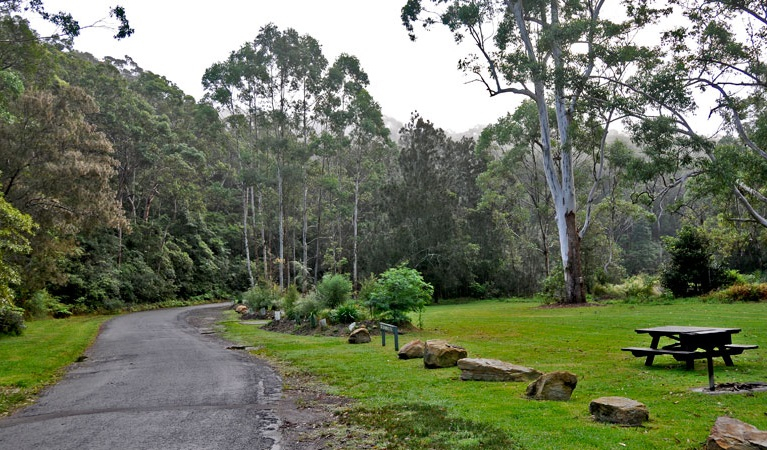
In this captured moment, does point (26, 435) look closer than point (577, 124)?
Yes

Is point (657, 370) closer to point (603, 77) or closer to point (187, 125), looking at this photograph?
point (603, 77)

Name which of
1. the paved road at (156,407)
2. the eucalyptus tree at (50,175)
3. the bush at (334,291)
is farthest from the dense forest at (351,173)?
the bush at (334,291)

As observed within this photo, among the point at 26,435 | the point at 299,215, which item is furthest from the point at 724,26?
the point at 299,215

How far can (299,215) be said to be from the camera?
56.3 m

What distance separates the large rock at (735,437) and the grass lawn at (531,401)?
45 cm

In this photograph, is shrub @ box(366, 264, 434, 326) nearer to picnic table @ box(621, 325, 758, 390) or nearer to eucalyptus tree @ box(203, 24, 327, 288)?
picnic table @ box(621, 325, 758, 390)

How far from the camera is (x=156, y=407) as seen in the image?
777 centimetres

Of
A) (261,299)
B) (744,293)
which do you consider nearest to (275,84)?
(261,299)

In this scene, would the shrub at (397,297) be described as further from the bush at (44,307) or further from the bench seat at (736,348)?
the bush at (44,307)

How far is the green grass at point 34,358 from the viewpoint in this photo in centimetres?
938

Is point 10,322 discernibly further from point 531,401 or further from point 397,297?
point 531,401

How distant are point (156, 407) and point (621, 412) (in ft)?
21.1

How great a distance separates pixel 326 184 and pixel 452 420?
36.4m

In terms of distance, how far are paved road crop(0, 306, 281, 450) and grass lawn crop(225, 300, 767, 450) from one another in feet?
4.19
